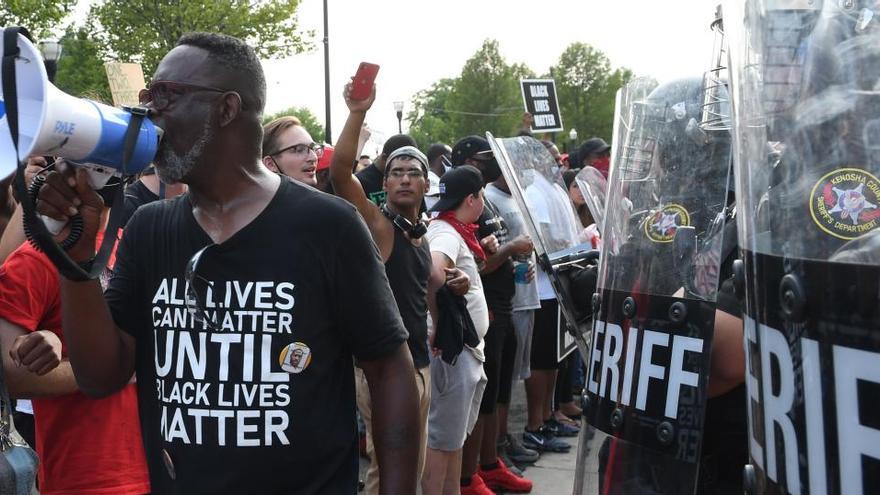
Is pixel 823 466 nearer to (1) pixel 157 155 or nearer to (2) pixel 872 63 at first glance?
(2) pixel 872 63

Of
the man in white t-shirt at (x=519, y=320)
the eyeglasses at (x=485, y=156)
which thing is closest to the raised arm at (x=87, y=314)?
the man in white t-shirt at (x=519, y=320)

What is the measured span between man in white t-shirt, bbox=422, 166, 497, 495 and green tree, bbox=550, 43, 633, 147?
59.1 metres

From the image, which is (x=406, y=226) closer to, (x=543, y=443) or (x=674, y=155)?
(x=674, y=155)

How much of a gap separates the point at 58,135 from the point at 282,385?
73 cm

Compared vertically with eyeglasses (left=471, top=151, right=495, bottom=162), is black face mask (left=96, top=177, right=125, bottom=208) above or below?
below

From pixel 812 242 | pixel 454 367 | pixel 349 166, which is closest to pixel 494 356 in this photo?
pixel 454 367

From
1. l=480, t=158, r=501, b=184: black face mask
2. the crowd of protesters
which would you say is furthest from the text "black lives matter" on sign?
the crowd of protesters

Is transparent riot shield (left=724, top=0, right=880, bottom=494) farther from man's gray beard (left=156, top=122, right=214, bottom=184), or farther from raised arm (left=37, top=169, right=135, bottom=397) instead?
raised arm (left=37, top=169, right=135, bottom=397)

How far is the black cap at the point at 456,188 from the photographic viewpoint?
5035mm

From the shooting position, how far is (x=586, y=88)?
221 feet

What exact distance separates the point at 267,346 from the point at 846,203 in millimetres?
1301

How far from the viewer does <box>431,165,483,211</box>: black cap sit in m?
5.04

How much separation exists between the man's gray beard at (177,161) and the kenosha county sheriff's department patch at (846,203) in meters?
1.40

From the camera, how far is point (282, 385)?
2.01 meters
